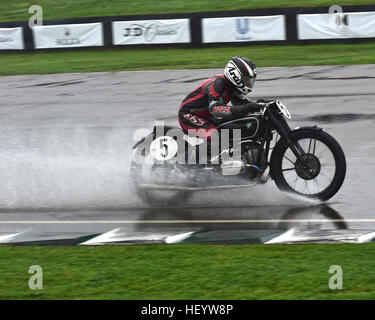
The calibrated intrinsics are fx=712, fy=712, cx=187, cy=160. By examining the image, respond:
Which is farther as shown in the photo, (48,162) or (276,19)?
(276,19)

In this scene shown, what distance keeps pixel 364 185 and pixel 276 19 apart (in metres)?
16.7

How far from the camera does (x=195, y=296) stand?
Result: 612 cm

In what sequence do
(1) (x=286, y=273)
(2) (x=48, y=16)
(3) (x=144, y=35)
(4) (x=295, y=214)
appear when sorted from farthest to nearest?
(2) (x=48, y=16), (3) (x=144, y=35), (4) (x=295, y=214), (1) (x=286, y=273)

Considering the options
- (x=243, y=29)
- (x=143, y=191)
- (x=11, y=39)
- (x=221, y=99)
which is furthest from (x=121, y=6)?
(x=221, y=99)

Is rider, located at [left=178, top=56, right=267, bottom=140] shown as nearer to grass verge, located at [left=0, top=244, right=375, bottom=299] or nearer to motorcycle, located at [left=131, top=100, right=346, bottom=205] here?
motorcycle, located at [left=131, top=100, right=346, bottom=205]

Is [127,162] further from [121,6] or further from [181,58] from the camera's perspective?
[121,6]

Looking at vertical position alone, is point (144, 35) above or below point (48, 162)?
above

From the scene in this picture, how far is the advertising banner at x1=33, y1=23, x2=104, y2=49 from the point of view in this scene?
94.9 feet

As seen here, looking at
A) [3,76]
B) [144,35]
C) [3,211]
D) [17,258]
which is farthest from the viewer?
[144,35]

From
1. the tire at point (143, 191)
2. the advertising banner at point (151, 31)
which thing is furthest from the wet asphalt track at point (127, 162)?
the advertising banner at point (151, 31)

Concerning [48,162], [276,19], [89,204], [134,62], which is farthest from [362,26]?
[89,204]

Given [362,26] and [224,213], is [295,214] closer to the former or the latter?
[224,213]

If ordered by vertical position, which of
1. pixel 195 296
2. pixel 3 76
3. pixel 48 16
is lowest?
pixel 195 296

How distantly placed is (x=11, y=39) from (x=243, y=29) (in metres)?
10.2
